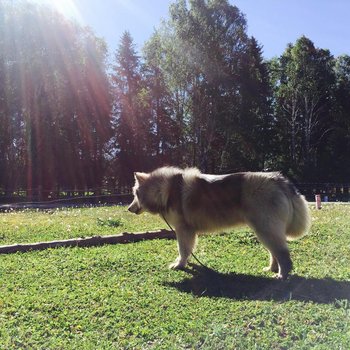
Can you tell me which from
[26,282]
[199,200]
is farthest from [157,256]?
[26,282]

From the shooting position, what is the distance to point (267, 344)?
4.25 metres

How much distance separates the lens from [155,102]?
41.2 m

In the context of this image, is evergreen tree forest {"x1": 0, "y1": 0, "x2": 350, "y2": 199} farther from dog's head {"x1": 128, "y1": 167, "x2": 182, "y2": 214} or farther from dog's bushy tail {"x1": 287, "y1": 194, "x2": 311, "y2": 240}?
dog's bushy tail {"x1": 287, "y1": 194, "x2": 311, "y2": 240}

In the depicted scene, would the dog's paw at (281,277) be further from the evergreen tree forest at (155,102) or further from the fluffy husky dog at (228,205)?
the evergreen tree forest at (155,102)

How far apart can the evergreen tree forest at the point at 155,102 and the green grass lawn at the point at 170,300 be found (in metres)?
28.2

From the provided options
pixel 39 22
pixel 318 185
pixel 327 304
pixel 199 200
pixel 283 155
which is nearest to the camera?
pixel 327 304

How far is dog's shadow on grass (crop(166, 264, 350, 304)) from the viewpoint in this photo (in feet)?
18.7

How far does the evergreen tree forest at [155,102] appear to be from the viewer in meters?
35.5

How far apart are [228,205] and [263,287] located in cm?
145

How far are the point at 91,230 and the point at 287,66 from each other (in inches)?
1432

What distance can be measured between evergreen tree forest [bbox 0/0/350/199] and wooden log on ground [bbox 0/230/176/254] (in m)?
26.1

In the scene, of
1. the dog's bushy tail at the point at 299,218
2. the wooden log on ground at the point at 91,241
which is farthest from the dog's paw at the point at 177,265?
the wooden log on ground at the point at 91,241

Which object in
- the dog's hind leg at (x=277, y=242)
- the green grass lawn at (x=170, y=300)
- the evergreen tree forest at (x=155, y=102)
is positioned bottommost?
the green grass lawn at (x=170, y=300)

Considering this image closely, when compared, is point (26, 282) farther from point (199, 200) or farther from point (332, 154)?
point (332, 154)
